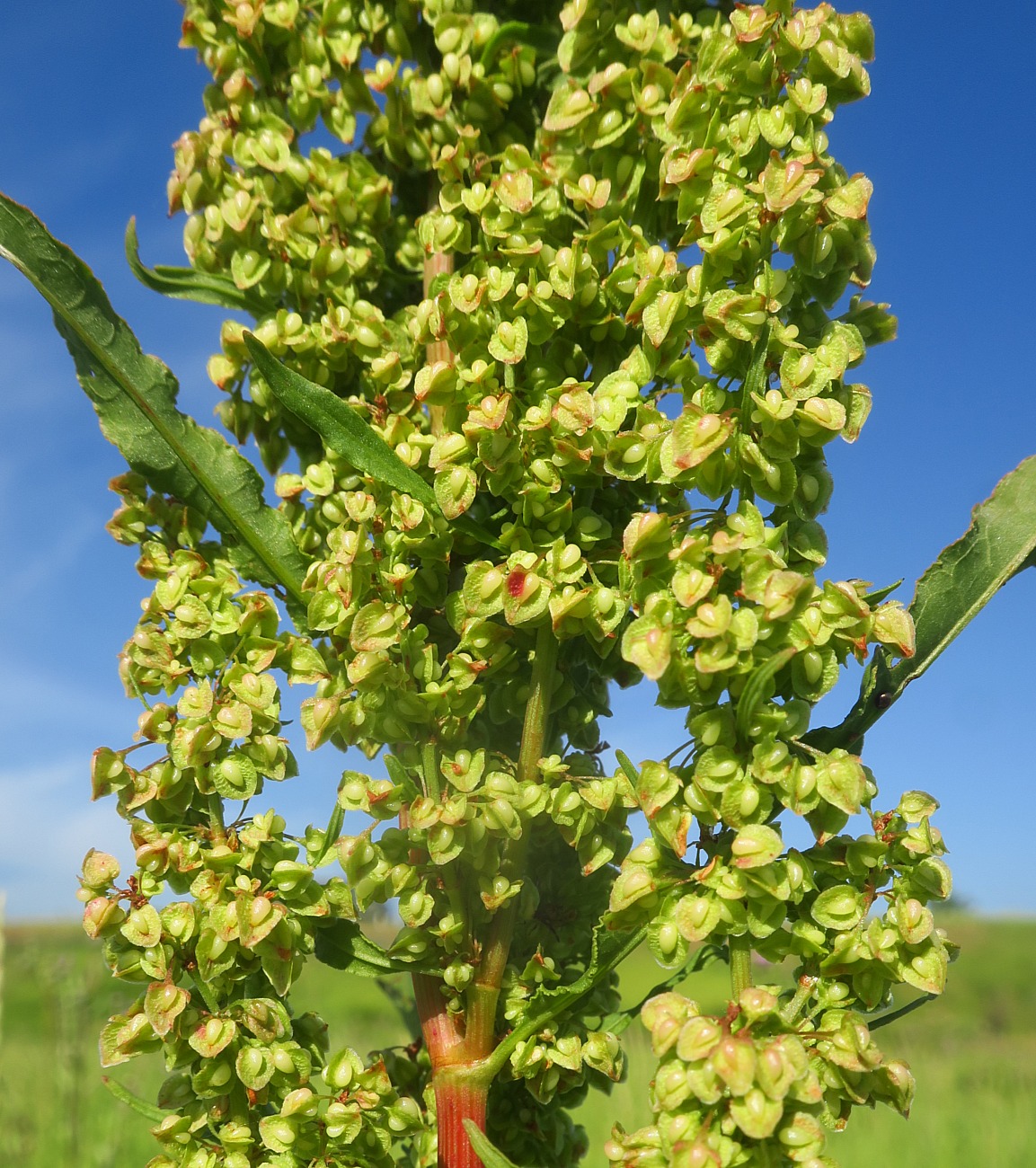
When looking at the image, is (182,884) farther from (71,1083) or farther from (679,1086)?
(71,1083)

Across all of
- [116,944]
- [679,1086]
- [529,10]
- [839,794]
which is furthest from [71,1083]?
[529,10]

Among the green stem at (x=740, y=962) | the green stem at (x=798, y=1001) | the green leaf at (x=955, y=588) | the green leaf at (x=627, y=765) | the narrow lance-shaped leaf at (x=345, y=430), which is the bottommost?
the green stem at (x=798, y=1001)

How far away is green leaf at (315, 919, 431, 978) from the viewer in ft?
3.58

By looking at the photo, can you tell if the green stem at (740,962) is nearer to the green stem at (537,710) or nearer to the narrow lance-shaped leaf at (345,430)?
the green stem at (537,710)

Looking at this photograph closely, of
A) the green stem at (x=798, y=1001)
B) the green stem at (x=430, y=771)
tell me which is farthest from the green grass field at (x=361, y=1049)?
the green stem at (x=798, y=1001)

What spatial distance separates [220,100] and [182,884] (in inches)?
38.3

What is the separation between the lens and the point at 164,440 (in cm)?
118

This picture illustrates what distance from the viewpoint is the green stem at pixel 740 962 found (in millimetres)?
869

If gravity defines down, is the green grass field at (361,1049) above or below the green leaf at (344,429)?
below

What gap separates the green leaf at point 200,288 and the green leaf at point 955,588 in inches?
32.7

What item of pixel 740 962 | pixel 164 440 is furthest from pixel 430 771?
pixel 164 440

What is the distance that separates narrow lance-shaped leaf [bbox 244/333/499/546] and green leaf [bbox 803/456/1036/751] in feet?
1.30

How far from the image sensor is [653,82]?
107 cm

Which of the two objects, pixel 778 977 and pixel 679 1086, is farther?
pixel 778 977
